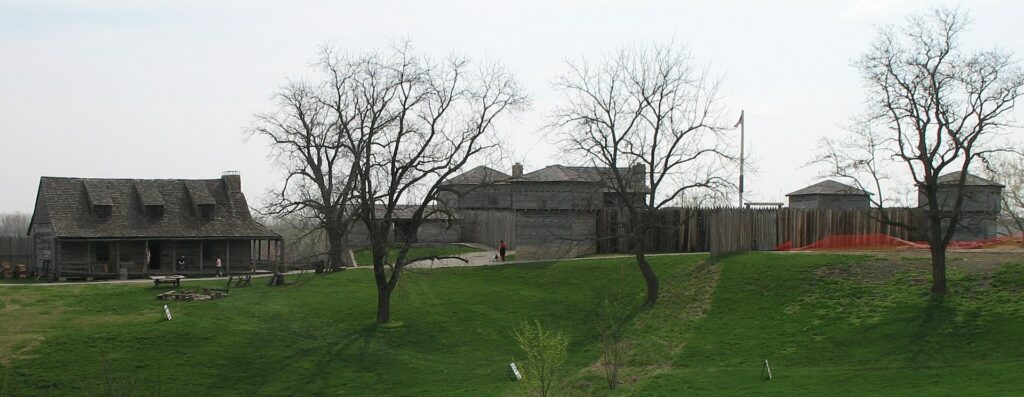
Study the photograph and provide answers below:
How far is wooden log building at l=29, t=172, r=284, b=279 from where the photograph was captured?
2062 inches

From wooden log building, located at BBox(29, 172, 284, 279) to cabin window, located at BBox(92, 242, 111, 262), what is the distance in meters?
0.05

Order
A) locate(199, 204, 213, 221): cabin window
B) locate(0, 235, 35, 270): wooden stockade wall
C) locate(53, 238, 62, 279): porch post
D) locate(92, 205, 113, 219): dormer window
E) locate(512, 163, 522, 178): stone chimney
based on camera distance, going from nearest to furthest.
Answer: locate(512, 163, 522, 178): stone chimney
locate(53, 238, 62, 279): porch post
locate(92, 205, 113, 219): dormer window
locate(0, 235, 35, 270): wooden stockade wall
locate(199, 204, 213, 221): cabin window

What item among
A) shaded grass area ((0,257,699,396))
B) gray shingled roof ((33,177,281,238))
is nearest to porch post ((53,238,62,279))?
gray shingled roof ((33,177,281,238))

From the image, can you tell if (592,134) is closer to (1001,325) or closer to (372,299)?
(372,299)

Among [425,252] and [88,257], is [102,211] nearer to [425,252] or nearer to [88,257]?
[88,257]

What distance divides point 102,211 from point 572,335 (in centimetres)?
3223

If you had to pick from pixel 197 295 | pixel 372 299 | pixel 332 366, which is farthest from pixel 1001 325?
pixel 197 295

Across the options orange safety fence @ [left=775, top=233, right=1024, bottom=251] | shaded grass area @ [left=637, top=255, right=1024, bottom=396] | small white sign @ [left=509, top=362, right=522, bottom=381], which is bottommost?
small white sign @ [left=509, top=362, right=522, bottom=381]

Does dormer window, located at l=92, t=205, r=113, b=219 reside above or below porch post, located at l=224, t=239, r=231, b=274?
above

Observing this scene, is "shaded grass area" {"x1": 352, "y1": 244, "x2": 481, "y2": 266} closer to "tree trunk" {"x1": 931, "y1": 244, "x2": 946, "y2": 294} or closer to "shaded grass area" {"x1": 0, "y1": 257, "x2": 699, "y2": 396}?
"shaded grass area" {"x1": 0, "y1": 257, "x2": 699, "y2": 396}

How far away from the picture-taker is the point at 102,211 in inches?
2136

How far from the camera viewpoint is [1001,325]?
102 ft

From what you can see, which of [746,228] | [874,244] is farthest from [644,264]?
[874,244]

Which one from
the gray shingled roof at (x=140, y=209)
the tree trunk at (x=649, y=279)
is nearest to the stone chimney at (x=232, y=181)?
the gray shingled roof at (x=140, y=209)
